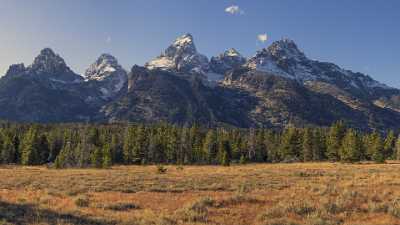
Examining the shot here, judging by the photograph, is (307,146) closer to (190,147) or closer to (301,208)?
(190,147)

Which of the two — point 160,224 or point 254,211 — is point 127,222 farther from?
point 254,211

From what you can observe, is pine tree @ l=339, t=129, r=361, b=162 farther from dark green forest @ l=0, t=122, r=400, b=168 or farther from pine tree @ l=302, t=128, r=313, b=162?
pine tree @ l=302, t=128, r=313, b=162

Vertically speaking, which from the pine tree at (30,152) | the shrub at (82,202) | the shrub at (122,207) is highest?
the pine tree at (30,152)

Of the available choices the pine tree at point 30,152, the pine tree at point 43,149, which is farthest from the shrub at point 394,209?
the pine tree at point 43,149

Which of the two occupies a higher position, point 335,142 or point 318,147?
point 335,142

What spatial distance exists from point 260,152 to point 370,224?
385 feet

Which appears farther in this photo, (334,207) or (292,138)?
(292,138)

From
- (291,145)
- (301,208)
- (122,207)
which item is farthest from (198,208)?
(291,145)

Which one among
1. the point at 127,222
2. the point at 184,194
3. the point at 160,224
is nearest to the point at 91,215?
the point at 127,222

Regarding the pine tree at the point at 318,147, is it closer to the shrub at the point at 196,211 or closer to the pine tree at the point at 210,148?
the pine tree at the point at 210,148

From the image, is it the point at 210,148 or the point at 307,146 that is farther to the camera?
the point at 210,148

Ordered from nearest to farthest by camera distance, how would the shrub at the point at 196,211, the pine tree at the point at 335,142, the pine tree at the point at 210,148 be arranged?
the shrub at the point at 196,211 → the pine tree at the point at 335,142 → the pine tree at the point at 210,148

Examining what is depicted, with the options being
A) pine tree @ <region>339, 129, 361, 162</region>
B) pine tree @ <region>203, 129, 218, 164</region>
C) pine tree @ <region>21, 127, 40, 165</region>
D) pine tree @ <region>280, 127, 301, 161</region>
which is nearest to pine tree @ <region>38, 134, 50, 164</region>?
pine tree @ <region>21, 127, 40, 165</region>

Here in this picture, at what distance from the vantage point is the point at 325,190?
29812mm
